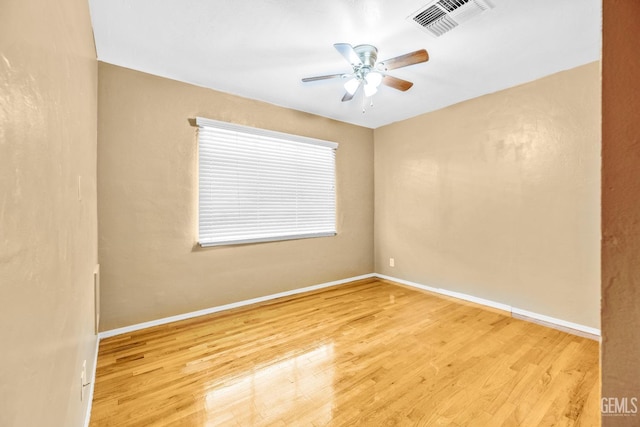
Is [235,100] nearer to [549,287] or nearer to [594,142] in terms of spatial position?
[594,142]

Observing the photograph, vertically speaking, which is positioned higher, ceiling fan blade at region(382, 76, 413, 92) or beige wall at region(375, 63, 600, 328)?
ceiling fan blade at region(382, 76, 413, 92)

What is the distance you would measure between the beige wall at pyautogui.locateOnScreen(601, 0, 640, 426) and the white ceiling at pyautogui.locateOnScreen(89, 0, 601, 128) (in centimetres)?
172

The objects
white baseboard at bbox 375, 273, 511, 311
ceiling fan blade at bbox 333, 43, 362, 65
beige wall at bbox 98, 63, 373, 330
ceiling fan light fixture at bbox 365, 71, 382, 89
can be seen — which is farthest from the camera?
white baseboard at bbox 375, 273, 511, 311

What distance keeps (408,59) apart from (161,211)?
2648 mm

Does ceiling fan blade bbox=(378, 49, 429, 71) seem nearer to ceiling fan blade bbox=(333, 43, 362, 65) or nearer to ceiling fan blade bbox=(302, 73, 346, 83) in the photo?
ceiling fan blade bbox=(333, 43, 362, 65)

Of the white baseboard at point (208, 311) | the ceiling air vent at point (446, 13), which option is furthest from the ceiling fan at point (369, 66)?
the white baseboard at point (208, 311)

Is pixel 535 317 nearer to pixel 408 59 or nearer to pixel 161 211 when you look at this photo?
pixel 408 59

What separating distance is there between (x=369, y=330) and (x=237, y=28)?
282 cm

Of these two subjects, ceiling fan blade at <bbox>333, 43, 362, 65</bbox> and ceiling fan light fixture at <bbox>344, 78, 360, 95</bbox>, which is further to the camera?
ceiling fan light fixture at <bbox>344, 78, 360, 95</bbox>

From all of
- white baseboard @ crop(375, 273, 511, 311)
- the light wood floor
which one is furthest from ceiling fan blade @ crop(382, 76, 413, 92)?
white baseboard @ crop(375, 273, 511, 311)

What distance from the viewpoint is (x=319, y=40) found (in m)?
2.26

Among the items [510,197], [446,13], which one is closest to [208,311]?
[446,13]

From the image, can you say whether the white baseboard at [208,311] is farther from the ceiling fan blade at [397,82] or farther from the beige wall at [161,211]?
the ceiling fan blade at [397,82]

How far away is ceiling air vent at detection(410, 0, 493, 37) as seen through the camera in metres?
1.85
